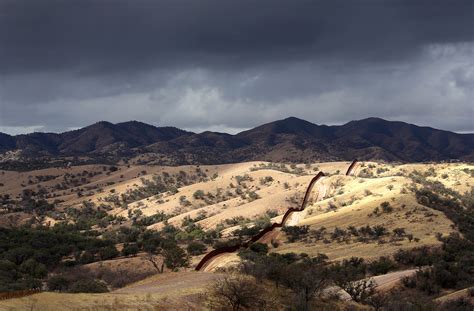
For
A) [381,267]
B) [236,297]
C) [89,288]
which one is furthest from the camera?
[381,267]

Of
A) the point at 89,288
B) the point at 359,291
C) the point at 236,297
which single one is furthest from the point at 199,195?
the point at 236,297

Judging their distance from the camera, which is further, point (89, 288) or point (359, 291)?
point (89, 288)

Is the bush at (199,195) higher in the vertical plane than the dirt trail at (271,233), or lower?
higher

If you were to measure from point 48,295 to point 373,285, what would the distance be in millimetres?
19828

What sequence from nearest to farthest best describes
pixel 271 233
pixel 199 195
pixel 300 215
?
pixel 271 233, pixel 300 215, pixel 199 195

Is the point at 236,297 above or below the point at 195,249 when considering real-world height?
above

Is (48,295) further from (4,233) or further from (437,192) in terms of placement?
(437,192)

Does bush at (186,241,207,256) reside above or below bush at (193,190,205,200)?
below

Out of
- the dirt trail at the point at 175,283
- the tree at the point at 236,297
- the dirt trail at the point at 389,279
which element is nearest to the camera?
the tree at the point at 236,297

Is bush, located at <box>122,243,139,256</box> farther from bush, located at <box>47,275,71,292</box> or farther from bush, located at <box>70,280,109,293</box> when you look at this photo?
bush, located at <box>70,280,109,293</box>

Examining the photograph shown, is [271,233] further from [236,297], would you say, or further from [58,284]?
[236,297]

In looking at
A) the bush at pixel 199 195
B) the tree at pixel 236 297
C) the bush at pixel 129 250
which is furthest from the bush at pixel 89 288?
the bush at pixel 199 195

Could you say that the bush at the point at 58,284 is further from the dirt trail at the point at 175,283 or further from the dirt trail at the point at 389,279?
the dirt trail at the point at 389,279

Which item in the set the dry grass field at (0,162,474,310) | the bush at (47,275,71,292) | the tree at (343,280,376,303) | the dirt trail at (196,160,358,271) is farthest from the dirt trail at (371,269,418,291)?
the bush at (47,275,71,292)
